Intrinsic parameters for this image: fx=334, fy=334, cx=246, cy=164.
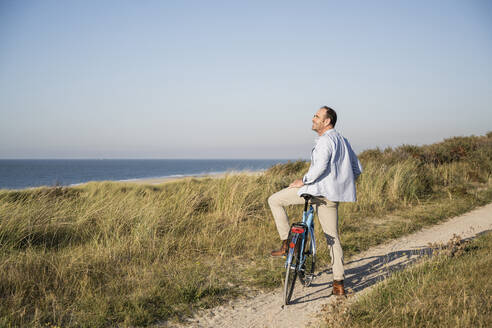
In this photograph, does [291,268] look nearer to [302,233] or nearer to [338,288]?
[302,233]

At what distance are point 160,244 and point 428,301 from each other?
419 centimetres

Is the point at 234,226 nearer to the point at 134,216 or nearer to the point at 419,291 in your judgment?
the point at 134,216

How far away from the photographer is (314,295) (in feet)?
14.4

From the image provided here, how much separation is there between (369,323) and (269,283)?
1678 millimetres

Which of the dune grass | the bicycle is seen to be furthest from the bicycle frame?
the dune grass

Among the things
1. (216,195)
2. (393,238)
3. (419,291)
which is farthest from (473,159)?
(419,291)

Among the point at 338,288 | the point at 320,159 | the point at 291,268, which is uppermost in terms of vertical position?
the point at 320,159

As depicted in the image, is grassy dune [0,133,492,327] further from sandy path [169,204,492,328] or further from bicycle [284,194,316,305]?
bicycle [284,194,316,305]

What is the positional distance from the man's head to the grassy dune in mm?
2288

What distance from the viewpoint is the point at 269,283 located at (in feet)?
15.5

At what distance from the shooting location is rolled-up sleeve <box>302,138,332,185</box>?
3.89 meters

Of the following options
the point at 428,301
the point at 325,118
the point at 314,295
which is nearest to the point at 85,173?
the point at 314,295

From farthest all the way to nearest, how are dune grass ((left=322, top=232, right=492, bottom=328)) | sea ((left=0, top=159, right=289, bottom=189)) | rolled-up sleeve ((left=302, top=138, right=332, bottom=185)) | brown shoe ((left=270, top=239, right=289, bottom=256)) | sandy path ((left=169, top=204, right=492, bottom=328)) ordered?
sea ((left=0, top=159, right=289, bottom=189)) < brown shoe ((left=270, top=239, right=289, bottom=256)) < rolled-up sleeve ((left=302, top=138, right=332, bottom=185)) < sandy path ((left=169, top=204, right=492, bottom=328)) < dune grass ((left=322, top=232, right=492, bottom=328))

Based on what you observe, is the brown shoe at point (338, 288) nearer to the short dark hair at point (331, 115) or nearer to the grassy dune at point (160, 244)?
the grassy dune at point (160, 244)
